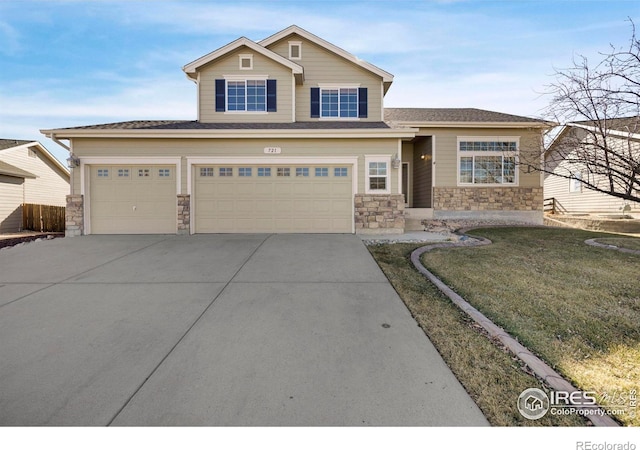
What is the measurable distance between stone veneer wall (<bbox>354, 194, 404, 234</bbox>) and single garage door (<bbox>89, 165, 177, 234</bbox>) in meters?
6.30

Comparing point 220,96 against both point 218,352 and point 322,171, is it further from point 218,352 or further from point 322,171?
point 218,352

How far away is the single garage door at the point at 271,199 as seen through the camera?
9688mm

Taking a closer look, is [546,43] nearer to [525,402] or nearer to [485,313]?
[485,313]

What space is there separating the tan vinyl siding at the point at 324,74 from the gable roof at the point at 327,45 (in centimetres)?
16

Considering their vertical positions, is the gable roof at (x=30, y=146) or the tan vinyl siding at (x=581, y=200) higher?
the gable roof at (x=30, y=146)

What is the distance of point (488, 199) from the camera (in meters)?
13.0

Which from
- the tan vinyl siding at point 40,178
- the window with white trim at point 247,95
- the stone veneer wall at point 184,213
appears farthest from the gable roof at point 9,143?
the stone veneer wall at point 184,213

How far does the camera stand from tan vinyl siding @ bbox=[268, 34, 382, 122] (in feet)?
39.7

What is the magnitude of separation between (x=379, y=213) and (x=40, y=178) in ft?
71.0

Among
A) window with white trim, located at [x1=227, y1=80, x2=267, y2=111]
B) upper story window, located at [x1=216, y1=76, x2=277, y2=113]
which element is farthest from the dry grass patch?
window with white trim, located at [x1=227, y1=80, x2=267, y2=111]

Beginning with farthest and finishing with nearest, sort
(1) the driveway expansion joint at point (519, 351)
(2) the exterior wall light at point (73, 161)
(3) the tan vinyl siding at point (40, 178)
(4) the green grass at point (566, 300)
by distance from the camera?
(3) the tan vinyl siding at point (40, 178), (2) the exterior wall light at point (73, 161), (4) the green grass at point (566, 300), (1) the driveway expansion joint at point (519, 351)

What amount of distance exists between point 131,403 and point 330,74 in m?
12.9

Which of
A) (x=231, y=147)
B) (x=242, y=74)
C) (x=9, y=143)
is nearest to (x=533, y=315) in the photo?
(x=231, y=147)

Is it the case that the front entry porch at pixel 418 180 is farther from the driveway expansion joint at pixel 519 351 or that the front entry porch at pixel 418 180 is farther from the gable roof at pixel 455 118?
the driveway expansion joint at pixel 519 351
